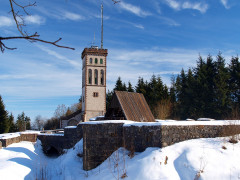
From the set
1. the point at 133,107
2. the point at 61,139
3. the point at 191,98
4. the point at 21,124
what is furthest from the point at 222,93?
the point at 21,124

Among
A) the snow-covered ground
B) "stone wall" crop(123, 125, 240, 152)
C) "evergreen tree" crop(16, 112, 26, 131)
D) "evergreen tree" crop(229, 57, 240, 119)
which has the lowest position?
"evergreen tree" crop(16, 112, 26, 131)

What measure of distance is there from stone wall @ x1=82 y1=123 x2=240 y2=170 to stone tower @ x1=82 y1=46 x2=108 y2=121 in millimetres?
21195

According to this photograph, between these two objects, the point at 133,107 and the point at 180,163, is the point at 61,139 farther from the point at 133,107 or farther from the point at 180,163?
the point at 180,163

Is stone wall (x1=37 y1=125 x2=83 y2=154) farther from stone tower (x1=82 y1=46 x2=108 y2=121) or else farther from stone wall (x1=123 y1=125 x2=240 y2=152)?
stone tower (x1=82 y1=46 x2=108 y2=121)

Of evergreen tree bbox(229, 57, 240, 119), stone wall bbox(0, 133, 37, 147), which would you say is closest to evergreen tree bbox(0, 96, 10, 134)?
stone wall bbox(0, 133, 37, 147)

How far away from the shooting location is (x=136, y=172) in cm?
854

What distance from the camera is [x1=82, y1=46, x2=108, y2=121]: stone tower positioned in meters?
33.2

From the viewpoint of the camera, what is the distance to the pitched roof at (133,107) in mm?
14013

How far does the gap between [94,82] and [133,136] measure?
79.3 ft

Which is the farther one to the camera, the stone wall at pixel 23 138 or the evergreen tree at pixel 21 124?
the evergreen tree at pixel 21 124

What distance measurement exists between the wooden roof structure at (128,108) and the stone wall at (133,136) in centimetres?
241

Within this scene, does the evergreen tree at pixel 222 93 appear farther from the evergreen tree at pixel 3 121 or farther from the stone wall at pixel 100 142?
the evergreen tree at pixel 3 121

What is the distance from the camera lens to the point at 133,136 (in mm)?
10492

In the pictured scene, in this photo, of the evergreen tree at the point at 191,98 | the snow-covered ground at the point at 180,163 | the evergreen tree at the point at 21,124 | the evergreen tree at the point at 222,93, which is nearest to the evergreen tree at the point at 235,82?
the evergreen tree at the point at 222,93
